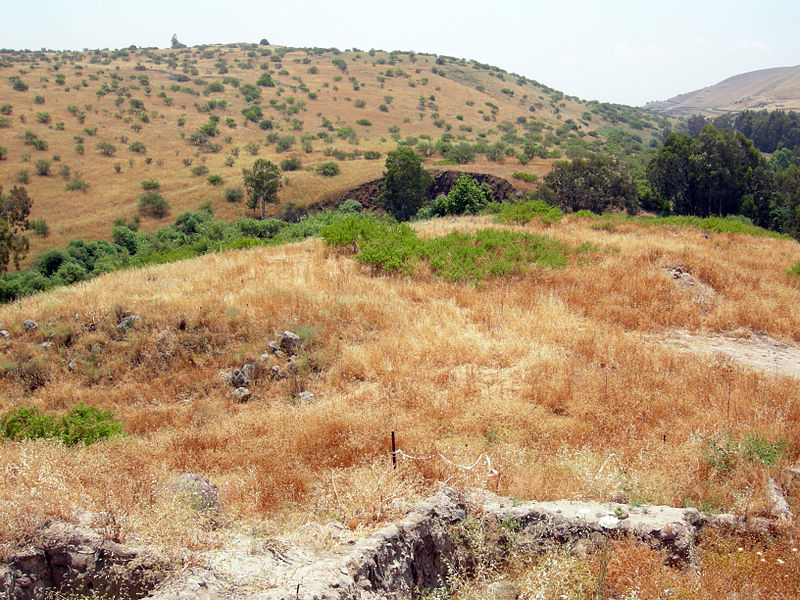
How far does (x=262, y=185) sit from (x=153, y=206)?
8.37m

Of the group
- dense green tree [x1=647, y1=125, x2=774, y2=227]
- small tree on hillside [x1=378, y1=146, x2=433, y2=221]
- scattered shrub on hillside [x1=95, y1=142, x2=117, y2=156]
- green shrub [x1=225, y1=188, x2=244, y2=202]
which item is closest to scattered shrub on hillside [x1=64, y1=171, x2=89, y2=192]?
scattered shrub on hillside [x1=95, y1=142, x2=117, y2=156]

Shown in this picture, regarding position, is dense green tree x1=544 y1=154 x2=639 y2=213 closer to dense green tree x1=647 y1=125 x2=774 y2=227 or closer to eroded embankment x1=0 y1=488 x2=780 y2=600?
dense green tree x1=647 y1=125 x2=774 y2=227

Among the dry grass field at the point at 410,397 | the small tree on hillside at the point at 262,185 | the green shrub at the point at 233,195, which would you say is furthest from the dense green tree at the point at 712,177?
the green shrub at the point at 233,195

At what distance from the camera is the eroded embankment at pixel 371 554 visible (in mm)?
3154

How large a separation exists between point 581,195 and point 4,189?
130 ft

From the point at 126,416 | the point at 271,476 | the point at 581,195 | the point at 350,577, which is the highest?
the point at 581,195

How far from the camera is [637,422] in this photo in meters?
5.98

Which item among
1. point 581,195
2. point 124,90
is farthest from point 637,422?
point 124,90

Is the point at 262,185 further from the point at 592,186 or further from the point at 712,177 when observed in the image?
the point at 712,177

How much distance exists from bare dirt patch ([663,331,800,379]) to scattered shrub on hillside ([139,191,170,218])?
34540mm

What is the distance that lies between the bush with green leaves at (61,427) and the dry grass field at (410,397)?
0.36 m

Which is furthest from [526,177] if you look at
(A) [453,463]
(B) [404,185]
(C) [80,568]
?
(C) [80,568]

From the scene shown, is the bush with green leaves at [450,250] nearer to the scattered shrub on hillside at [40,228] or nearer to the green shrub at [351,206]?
the green shrub at [351,206]

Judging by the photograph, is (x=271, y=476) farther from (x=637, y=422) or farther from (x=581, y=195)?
(x=581, y=195)
